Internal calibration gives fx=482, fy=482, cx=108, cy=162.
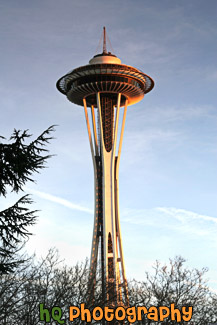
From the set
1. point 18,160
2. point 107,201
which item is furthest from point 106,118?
point 18,160

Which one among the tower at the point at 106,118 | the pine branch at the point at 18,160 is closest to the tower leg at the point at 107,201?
the tower at the point at 106,118

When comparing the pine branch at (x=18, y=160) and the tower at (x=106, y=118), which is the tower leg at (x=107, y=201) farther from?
the pine branch at (x=18, y=160)

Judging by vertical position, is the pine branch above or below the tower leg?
below

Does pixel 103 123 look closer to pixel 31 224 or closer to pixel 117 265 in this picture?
pixel 117 265

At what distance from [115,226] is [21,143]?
46.9 meters

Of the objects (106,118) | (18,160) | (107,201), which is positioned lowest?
(18,160)

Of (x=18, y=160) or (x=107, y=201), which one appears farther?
(x=107, y=201)

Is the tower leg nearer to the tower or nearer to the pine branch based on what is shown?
the tower

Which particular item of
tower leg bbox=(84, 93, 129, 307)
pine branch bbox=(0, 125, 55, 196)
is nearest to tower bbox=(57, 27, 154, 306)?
tower leg bbox=(84, 93, 129, 307)

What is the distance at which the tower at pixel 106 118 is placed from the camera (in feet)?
198

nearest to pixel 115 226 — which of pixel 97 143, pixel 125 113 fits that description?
pixel 97 143

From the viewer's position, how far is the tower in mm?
60312

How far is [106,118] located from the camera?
215 feet

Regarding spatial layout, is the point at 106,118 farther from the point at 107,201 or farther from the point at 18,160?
the point at 18,160
